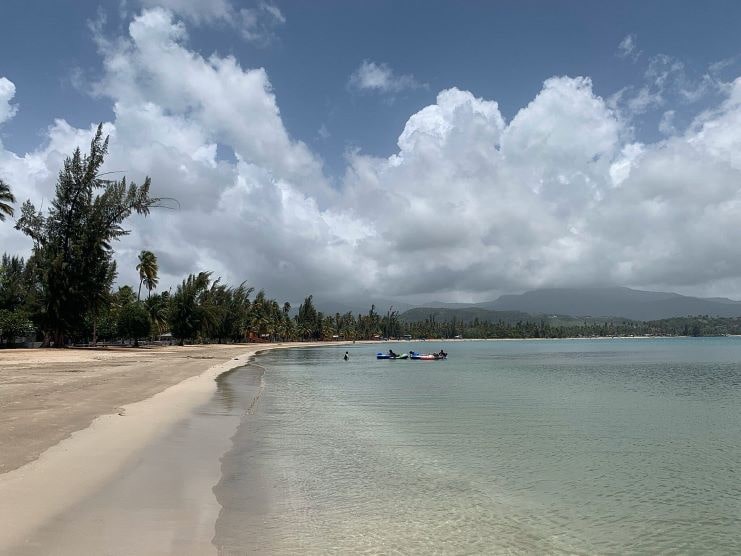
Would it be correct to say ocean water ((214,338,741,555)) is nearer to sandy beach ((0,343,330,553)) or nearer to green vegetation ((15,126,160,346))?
→ sandy beach ((0,343,330,553))

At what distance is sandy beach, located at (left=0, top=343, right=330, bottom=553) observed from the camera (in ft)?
25.4

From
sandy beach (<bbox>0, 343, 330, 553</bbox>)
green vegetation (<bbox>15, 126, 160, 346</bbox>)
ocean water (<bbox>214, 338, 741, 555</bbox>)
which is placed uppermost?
green vegetation (<bbox>15, 126, 160, 346</bbox>)

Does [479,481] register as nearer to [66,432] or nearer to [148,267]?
[66,432]

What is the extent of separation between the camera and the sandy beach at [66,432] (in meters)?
7.74

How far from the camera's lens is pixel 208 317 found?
4230 inches

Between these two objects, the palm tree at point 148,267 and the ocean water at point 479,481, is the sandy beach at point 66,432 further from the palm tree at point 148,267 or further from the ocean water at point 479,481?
the palm tree at point 148,267

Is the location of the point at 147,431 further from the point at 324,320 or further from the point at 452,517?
the point at 324,320

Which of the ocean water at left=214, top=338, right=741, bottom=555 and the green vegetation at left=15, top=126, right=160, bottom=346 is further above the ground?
the green vegetation at left=15, top=126, right=160, bottom=346

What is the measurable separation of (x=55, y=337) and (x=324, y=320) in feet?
442

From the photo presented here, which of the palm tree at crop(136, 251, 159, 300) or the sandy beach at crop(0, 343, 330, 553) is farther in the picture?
the palm tree at crop(136, 251, 159, 300)

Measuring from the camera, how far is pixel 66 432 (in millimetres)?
12797

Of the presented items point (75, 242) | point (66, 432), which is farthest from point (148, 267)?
point (66, 432)

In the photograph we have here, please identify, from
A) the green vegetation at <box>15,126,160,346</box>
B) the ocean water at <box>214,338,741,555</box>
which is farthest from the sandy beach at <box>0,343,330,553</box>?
the green vegetation at <box>15,126,160,346</box>

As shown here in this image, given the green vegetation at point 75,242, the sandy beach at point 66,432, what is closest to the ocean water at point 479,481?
the sandy beach at point 66,432
